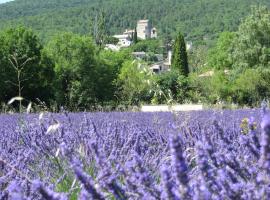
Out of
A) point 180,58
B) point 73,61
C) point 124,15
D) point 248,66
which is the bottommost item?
point 248,66

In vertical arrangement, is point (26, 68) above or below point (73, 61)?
below

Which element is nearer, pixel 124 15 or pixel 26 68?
pixel 26 68

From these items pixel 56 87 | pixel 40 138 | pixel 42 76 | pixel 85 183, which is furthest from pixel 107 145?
pixel 56 87

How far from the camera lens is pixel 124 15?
196375 millimetres

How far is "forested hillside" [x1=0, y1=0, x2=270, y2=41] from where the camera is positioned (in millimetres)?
148462

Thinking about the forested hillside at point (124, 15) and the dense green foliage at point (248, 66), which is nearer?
the dense green foliage at point (248, 66)

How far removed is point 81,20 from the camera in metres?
156

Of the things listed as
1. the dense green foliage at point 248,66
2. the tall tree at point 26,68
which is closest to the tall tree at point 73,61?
the tall tree at point 26,68

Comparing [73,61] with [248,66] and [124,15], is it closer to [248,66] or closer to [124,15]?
[248,66]

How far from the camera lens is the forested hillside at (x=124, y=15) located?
148462 mm

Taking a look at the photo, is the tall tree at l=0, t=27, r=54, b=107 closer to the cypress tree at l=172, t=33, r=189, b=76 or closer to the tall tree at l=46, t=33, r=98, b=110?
the tall tree at l=46, t=33, r=98, b=110

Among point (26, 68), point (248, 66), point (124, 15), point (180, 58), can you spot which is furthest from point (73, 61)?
point (124, 15)

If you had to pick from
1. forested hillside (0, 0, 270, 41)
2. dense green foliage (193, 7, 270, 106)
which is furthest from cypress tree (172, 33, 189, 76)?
forested hillside (0, 0, 270, 41)

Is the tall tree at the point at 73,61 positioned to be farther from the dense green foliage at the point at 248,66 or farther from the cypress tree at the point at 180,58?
the cypress tree at the point at 180,58
